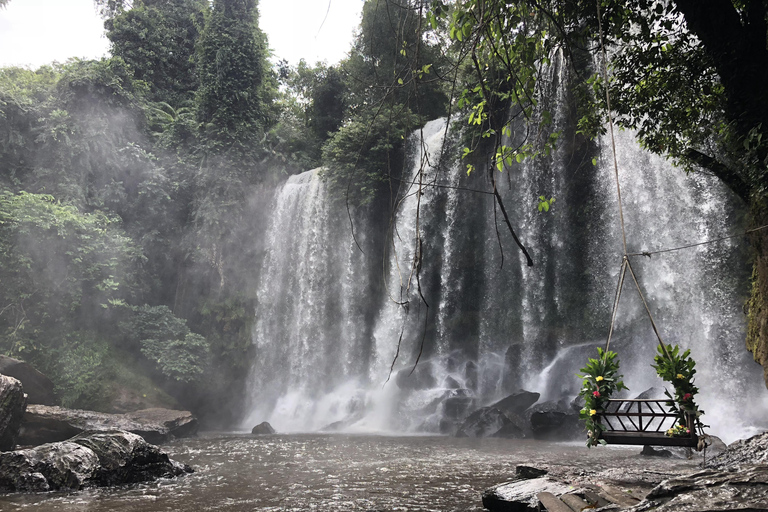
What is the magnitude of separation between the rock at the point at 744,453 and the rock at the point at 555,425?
668 cm

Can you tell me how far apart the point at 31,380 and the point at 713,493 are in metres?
15.7

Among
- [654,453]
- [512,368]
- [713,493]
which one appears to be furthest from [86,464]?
[512,368]

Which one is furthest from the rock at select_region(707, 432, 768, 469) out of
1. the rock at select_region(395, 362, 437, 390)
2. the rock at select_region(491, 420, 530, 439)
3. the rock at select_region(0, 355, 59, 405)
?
the rock at select_region(0, 355, 59, 405)

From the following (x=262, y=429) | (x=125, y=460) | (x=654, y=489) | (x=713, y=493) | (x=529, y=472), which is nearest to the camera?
(x=713, y=493)

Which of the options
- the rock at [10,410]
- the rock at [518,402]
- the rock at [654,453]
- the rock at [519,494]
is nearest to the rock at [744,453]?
the rock at [519,494]

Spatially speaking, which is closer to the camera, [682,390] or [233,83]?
[682,390]

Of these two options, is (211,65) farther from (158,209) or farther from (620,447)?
(620,447)

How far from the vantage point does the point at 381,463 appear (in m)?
8.95

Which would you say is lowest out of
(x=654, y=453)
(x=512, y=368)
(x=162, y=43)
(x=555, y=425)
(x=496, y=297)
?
(x=654, y=453)

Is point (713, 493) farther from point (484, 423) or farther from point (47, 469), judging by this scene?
point (484, 423)

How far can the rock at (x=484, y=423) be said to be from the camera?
13.5 metres

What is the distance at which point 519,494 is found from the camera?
203 inches

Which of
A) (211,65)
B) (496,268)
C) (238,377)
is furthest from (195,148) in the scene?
(496,268)

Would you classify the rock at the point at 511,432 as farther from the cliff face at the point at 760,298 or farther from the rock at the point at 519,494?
the rock at the point at 519,494
